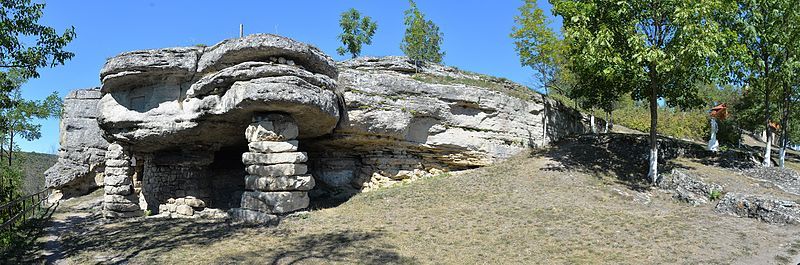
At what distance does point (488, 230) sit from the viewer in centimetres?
1033

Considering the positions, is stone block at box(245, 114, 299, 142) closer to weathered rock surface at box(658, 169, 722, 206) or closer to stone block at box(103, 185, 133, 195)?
stone block at box(103, 185, 133, 195)

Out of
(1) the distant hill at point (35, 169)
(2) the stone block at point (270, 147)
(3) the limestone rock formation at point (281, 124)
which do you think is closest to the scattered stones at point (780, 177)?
(3) the limestone rock formation at point (281, 124)

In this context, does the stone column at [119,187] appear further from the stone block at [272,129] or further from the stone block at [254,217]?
the stone block at [272,129]

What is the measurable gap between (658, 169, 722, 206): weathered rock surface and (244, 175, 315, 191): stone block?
10.6 m

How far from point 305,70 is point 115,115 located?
6514 millimetres

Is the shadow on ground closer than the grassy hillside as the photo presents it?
No

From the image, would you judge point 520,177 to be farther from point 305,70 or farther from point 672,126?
point 672,126

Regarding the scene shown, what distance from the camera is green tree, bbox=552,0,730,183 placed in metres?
12.8

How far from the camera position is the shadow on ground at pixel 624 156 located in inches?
609

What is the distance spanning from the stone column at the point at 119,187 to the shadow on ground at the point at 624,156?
549 inches

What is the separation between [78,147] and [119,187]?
941 cm

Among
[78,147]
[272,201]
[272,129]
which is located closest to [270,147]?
[272,129]

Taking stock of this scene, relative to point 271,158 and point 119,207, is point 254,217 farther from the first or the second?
point 119,207

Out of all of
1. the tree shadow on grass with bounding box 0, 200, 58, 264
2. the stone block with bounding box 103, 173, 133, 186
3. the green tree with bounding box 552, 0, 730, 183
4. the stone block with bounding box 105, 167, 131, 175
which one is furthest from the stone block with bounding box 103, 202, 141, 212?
the green tree with bounding box 552, 0, 730, 183
